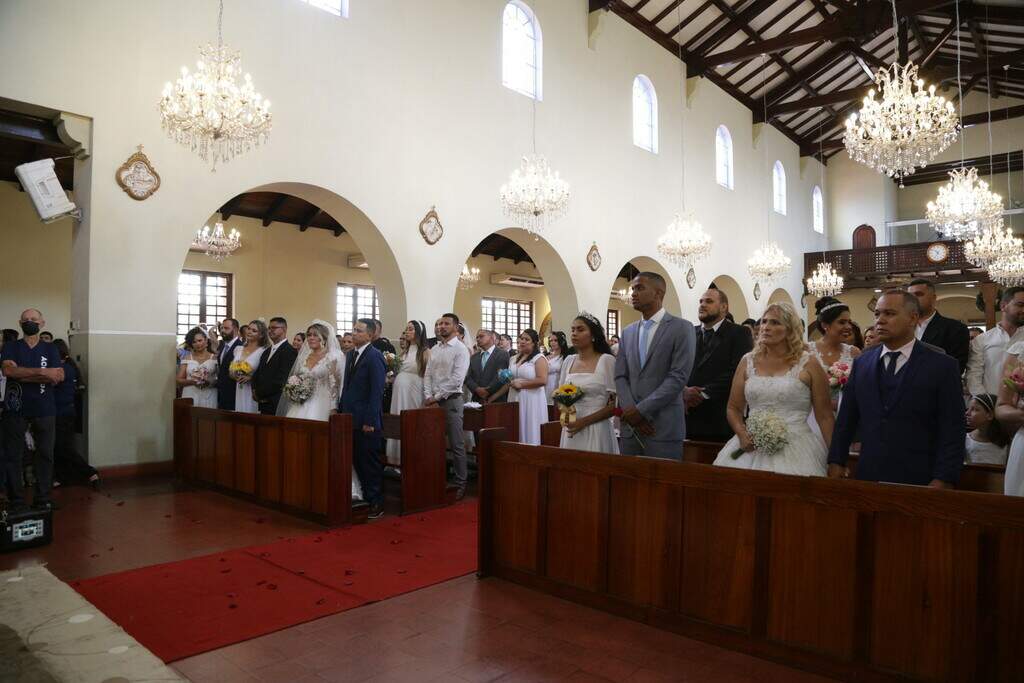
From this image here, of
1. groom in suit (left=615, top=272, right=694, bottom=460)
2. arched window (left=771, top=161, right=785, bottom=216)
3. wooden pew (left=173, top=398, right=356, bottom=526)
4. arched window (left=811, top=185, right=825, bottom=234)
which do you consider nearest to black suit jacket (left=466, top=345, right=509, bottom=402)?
wooden pew (left=173, top=398, right=356, bottom=526)

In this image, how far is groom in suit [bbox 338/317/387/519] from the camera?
592 centimetres

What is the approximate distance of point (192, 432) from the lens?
7.26 m

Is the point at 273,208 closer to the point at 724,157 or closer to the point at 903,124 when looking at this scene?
the point at 903,124

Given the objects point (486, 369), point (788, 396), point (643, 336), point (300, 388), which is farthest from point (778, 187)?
point (788, 396)

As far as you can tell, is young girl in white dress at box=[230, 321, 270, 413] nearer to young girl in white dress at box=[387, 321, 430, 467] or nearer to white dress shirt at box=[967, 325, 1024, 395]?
young girl in white dress at box=[387, 321, 430, 467]

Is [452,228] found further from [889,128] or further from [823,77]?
[823,77]

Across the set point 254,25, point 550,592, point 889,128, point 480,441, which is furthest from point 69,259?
point 889,128

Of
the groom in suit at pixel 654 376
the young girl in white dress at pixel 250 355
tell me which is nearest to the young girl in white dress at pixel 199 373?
the young girl in white dress at pixel 250 355

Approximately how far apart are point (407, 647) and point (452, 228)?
801cm

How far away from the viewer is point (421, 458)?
6.26 m

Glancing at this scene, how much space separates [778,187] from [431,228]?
47.4 ft

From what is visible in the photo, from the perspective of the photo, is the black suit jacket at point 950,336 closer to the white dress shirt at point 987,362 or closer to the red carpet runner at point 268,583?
the white dress shirt at point 987,362

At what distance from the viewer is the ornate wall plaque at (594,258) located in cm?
1310

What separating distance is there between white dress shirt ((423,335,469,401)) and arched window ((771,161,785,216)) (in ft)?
53.1
